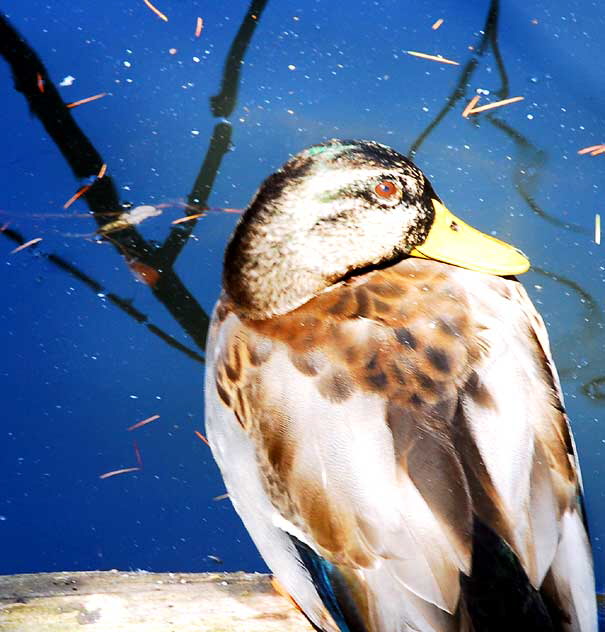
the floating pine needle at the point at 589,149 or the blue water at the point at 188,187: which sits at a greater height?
the blue water at the point at 188,187

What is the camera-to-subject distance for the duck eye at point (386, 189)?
1.81 meters

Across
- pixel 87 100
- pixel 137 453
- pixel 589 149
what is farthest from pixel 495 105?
pixel 137 453

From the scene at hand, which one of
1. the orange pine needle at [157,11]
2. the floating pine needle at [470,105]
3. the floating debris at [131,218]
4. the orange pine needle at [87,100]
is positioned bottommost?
the floating pine needle at [470,105]

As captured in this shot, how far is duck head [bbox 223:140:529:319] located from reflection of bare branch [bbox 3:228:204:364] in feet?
2.72

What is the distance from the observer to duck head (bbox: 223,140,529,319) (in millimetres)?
1801

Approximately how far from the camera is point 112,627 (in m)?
1.71

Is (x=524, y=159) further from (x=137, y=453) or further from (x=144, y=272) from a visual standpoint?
(x=137, y=453)

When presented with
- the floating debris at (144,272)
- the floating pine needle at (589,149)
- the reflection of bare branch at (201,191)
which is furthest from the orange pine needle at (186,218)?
the floating pine needle at (589,149)

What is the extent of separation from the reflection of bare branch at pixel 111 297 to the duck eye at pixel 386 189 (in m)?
1.05

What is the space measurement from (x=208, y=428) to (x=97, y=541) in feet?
2.13

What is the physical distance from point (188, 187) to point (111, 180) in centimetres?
24

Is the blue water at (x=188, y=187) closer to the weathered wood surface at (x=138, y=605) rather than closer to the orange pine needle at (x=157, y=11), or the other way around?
the orange pine needle at (x=157, y=11)

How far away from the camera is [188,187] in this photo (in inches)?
116

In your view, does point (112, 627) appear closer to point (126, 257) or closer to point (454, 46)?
point (126, 257)
